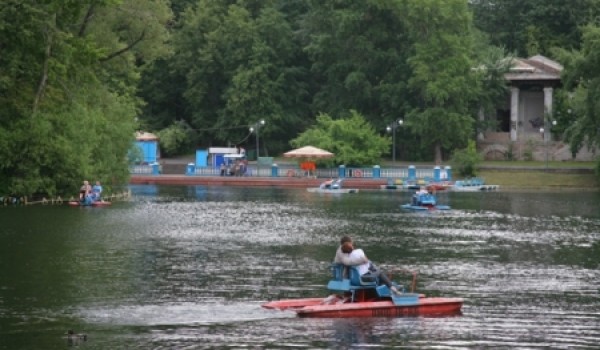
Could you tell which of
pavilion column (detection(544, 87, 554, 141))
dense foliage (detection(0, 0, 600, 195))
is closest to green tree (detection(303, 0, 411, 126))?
dense foliage (detection(0, 0, 600, 195))

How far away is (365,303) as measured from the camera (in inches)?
1158

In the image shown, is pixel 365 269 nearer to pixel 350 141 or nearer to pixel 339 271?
pixel 339 271

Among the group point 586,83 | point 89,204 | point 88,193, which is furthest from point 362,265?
point 586,83

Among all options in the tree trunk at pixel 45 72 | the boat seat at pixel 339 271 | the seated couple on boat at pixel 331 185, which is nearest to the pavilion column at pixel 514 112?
the seated couple on boat at pixel 331 185

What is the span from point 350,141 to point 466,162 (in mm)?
9096

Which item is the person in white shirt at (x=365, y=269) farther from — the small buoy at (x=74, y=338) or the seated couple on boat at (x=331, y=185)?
the seated couple on boat at (x=331, y=185)

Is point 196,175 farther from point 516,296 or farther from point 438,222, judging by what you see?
point 516,296

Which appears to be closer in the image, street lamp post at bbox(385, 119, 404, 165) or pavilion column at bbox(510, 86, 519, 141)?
street lamp post at bbox(385, 119, 404, 165)

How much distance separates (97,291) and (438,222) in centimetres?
2684

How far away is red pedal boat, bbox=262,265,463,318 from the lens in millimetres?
29156

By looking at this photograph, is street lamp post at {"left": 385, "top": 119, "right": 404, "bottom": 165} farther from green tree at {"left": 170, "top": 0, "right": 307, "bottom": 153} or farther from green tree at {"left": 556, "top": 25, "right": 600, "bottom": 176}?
green tree at {"left": 556, "top": 25, "right": 600, "bottom": 176}

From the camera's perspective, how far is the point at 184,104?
11269cm

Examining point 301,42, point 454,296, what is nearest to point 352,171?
point 301,42

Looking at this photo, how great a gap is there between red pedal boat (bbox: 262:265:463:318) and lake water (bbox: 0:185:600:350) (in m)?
0.43
